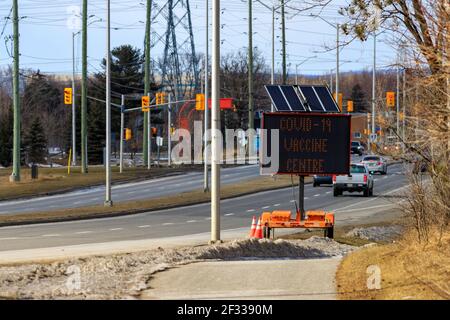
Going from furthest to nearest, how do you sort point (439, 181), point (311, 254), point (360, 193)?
point (360, 193)
point (311, 254)
point (439, 181)

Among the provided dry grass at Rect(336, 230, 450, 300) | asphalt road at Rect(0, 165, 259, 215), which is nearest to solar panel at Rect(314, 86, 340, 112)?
dry grass at Rect(336, 230, 450, 300)

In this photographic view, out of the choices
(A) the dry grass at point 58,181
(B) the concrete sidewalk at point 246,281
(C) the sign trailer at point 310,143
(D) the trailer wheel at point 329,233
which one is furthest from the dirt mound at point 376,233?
(A) the dry grass at point 58,181

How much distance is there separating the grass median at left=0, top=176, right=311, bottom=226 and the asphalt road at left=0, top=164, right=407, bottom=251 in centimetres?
72

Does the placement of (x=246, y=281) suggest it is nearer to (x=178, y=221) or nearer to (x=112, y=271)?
(x=112, y=271)

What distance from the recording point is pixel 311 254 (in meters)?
20.7

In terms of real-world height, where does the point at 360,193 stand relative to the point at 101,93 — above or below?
below

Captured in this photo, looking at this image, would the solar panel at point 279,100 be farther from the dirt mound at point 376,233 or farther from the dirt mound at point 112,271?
the dirt mound at point 376,233

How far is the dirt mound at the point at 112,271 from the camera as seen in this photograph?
11.5m

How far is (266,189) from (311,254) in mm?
33210

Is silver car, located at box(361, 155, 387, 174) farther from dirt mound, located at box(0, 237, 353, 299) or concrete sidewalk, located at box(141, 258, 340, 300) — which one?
concrete sidewalk, located at box(141, 258, 340, 300)

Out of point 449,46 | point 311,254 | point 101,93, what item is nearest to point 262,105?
point 101,93

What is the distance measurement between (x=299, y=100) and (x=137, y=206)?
16.7 meters

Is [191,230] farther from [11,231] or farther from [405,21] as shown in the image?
[405,21]
